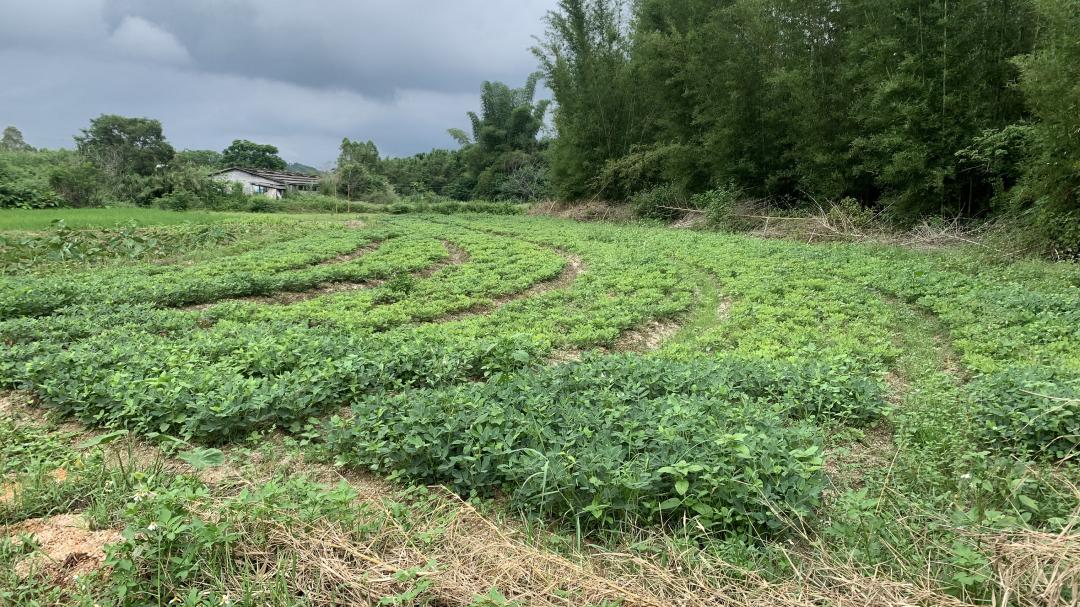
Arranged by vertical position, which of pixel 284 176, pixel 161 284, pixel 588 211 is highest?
pixel 284 176

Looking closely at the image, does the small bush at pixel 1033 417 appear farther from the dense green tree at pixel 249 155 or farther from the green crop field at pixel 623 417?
the dense green tree at pixel 249 155

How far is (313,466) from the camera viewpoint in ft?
12.5

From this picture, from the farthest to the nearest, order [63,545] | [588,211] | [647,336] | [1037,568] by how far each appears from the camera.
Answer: [588,211] → [647,336] → [63,545] → [1037,568]

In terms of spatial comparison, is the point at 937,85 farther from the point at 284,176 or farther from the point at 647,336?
the point at 284,176

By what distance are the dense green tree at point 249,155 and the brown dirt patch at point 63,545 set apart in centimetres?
7514

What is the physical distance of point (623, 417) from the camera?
3811mm

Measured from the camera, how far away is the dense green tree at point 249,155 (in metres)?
68.6

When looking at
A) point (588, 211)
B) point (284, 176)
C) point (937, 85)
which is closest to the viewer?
point (937, 85)

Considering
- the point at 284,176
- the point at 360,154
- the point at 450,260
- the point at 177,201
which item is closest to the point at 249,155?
the point at 284,176

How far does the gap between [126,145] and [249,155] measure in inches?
1235

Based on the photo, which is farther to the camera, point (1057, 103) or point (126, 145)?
point (126, 145)

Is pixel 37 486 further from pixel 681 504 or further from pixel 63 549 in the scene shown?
pixel 681 504

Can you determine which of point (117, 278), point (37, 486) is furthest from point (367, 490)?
point (117, 278)

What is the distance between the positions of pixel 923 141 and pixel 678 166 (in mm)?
11244
